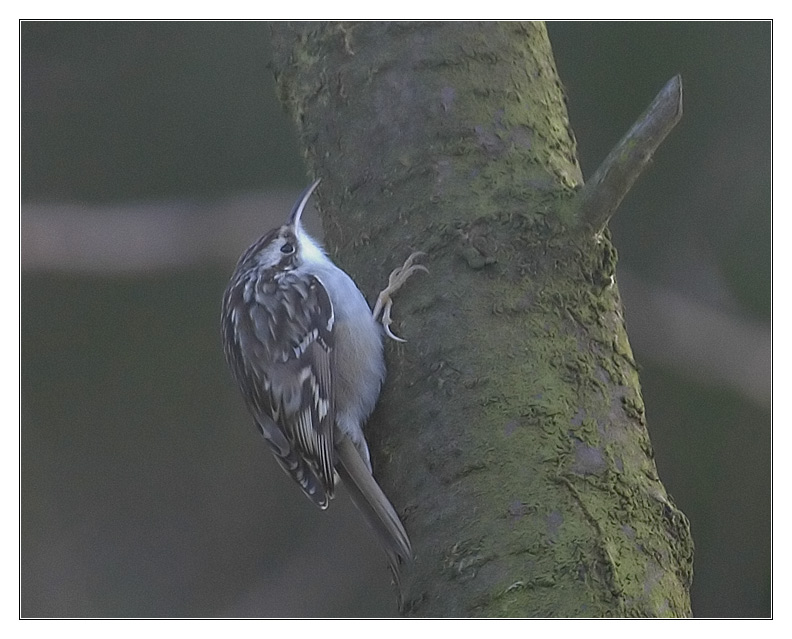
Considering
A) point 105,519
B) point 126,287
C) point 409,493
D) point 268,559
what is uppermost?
point 126,287

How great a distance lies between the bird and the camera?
1693 mm

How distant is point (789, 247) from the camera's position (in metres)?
1.60

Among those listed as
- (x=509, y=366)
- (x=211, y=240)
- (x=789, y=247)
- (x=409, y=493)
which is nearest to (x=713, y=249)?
(x=789, y=247)

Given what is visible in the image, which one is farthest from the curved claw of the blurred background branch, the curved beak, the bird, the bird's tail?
the blurred background branch

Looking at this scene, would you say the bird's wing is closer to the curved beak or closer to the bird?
the bird

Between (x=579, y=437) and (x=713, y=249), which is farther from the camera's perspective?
(x=713, y=249)

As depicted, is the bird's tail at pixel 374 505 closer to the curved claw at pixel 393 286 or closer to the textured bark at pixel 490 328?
the textured bark at pixel 490 328

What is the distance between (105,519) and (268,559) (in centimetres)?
52

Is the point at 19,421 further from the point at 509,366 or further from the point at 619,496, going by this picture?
the point at 619,496

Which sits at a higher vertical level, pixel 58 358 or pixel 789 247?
pixel 789 247

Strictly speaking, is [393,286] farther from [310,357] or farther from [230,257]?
[230,257]

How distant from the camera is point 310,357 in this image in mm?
1973

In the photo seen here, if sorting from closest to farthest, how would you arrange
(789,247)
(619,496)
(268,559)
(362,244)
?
(619,496) → (789,247) → (362,244) → (268,559)

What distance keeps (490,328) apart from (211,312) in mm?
1347
